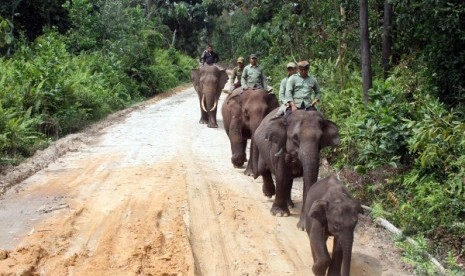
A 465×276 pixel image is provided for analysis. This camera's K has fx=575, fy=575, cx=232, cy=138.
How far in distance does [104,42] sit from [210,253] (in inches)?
821

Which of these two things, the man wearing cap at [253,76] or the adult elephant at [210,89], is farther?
the adult elephant at [210,89]

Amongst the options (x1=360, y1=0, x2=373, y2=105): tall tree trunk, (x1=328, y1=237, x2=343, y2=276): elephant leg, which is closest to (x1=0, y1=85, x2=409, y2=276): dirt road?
(x1=328, y1=237, x2=343, y2=276): elephant leg

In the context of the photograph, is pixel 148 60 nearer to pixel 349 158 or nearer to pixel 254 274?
pixel 349 158

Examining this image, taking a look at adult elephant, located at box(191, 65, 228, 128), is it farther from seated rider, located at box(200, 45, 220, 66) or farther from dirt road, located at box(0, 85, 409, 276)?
dirt road, located at box(0, 85, 409, 276)

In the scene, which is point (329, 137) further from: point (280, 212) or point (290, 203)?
point (290, 203)

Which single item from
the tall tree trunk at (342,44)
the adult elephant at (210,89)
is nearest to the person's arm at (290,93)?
the tall tree trunk at (342,44)

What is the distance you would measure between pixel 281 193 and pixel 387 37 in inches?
258

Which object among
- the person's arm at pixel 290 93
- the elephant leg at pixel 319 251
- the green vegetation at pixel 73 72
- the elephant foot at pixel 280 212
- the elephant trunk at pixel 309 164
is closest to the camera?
the elephant leg at pixel 319 251

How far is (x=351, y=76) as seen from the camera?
49.1ft

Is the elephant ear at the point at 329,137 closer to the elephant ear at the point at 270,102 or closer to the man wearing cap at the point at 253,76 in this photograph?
the elephant ear at the point at 270,102

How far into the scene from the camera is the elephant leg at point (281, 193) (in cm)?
818

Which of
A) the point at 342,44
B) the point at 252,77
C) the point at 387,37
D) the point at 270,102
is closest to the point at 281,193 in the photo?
the point at 270,102

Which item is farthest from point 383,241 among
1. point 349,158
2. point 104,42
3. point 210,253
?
point 104,42

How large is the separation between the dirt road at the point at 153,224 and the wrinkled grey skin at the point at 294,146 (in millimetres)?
513
